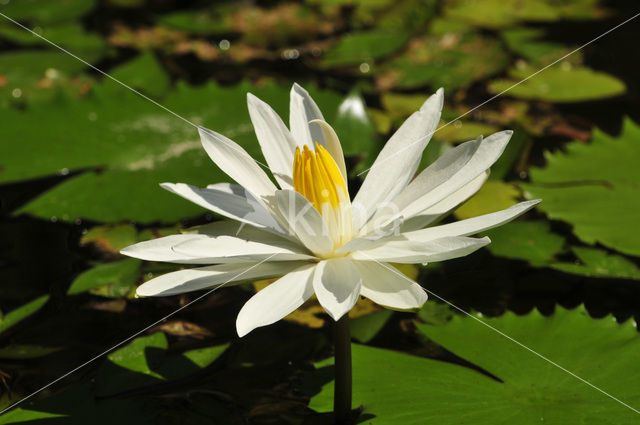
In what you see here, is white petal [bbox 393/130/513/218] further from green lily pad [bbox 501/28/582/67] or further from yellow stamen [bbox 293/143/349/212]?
green lily pad [bbox 501/28/582/67]

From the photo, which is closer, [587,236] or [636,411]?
[636,411]

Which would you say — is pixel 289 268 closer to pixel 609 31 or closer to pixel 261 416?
pixel 261 416

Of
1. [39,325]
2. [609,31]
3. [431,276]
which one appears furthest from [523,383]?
[609,31]

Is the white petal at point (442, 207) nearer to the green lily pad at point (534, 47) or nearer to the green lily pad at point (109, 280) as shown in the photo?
the green lily pad at point (109, 280)

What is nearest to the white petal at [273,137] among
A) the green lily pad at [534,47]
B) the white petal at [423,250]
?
the white petal at [423,250]

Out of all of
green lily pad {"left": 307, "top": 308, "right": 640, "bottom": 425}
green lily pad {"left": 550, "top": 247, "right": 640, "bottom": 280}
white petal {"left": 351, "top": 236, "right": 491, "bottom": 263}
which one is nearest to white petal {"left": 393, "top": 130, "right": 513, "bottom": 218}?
white petal {"left": 351, "top": 236, "right": 491, "bottom": 263}

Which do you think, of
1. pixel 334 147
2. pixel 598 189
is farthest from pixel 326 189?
pixel 598 189

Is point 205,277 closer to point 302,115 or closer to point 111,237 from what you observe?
point 302,115
